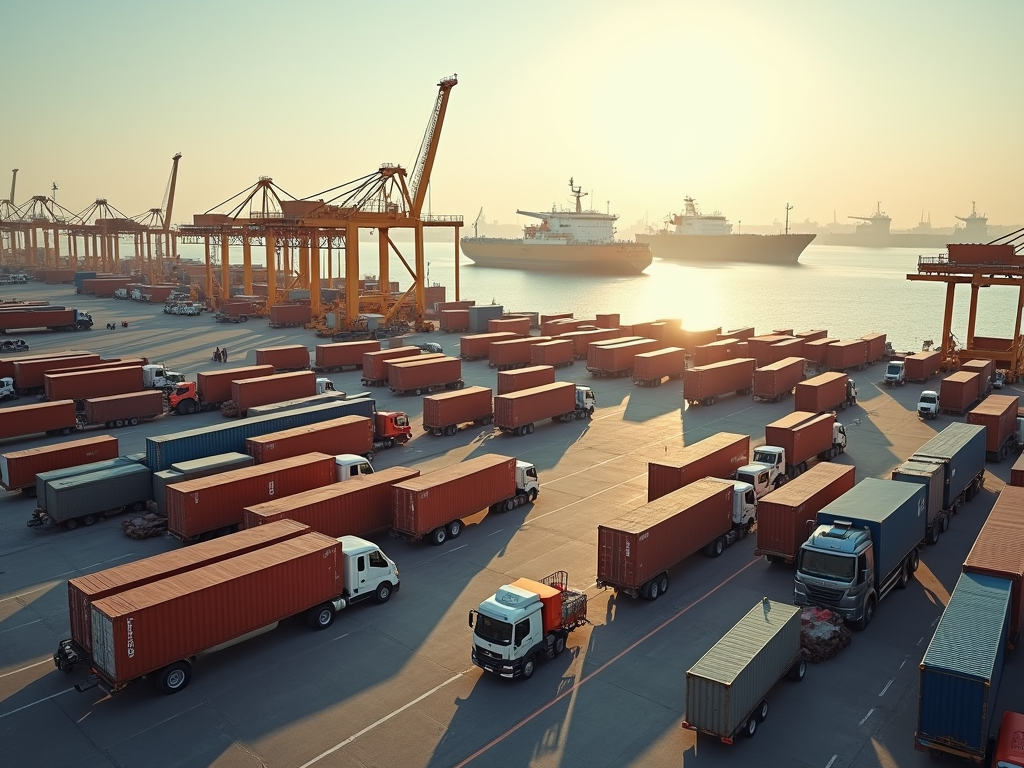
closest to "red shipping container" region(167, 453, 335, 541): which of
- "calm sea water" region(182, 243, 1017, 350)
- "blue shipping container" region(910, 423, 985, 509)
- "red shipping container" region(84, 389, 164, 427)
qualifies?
"red shipping container" region(84, 389, 164, 427)

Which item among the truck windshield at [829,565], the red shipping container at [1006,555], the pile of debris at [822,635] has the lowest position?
the pile of debris at [822,635]

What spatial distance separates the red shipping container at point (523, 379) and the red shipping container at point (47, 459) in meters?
21.7

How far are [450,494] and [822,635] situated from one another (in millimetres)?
12492

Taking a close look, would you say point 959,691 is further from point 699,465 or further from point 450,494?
point 450,494

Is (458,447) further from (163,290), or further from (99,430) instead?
(163,290)

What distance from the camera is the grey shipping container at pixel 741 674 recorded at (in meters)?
14.7

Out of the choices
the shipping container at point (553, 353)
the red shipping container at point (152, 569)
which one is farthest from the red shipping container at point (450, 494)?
the shipping container at point (553, 353)

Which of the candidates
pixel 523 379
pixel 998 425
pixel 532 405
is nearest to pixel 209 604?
pixel 532 405

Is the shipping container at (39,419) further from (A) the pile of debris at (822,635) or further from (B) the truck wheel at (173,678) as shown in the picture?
(A) the pile of debris at (822,635)

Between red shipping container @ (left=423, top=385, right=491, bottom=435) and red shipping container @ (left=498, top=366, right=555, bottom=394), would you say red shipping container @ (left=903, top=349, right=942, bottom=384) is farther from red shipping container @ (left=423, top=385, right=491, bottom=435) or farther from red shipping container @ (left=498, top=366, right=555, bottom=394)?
red shipping container @ (left=423, top=385, right=491, bottom=435)

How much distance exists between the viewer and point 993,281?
2285 inches

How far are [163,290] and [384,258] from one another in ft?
150

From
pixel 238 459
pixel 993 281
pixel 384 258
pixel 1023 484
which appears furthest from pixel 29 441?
pixel 993 281

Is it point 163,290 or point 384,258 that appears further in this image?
point 163,290
